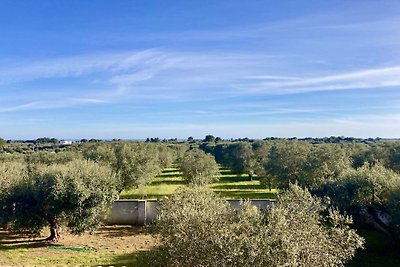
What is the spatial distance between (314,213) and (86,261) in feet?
39.9

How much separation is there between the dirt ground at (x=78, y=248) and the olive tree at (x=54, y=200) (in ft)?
3.62

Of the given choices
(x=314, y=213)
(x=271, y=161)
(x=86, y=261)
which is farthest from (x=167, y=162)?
(x=314, y=213)

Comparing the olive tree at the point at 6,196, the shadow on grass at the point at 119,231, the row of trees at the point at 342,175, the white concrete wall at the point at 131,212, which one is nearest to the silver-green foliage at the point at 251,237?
the row of trees at the point at 342,175

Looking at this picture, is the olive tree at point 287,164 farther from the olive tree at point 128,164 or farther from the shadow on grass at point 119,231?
the shadow on grass at point 119,231

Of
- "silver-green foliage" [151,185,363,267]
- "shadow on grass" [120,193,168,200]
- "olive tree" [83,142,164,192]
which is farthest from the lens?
"shadow on grass" [120,193,168,200]

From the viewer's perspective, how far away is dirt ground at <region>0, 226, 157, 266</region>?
1888 cm

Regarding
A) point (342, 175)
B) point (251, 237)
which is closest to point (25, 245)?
point (251, 237)

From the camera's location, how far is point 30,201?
72.5ft

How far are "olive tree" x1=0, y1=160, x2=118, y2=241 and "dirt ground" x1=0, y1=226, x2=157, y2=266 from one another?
1.10 m

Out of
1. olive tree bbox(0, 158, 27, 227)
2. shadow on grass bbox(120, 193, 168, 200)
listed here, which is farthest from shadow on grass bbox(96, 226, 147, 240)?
shadow on grass bbox(120, 193, 168, 200)

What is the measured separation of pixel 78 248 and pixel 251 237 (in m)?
15.2

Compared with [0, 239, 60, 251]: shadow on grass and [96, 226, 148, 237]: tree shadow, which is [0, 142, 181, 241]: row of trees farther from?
[96, 226, 148, 237]: tree shadow

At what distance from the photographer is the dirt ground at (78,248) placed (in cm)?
1888

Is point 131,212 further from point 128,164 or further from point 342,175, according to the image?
point 342,175
